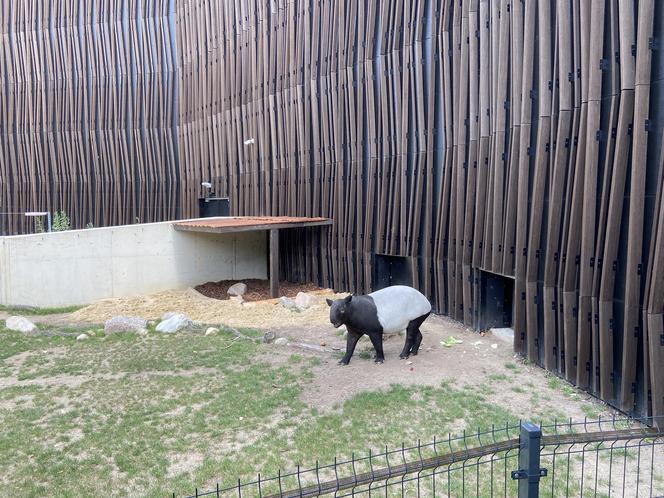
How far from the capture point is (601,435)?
10.9 feet

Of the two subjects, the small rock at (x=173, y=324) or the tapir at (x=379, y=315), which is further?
the small rock at (x=173, y=324)

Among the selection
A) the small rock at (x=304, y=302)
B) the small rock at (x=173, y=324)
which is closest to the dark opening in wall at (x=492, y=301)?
the small rock at (x=304, y=302)

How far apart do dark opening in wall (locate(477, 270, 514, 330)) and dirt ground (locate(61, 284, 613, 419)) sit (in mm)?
287

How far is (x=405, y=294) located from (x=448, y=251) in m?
2.80

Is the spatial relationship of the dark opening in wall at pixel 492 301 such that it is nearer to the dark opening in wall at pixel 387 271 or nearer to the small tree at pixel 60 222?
the dark opening in wall at pixel 387 271

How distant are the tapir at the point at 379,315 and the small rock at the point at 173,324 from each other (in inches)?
136

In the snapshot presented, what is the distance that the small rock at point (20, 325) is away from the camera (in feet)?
31.9

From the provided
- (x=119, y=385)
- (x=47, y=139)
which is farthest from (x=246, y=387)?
(x=47, y=139)

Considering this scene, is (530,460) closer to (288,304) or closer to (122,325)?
(122,325)

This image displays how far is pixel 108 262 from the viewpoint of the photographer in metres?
12.8

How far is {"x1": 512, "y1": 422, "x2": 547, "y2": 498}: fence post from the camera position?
298cm

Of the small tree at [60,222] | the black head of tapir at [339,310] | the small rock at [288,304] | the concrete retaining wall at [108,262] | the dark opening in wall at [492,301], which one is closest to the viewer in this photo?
the black head of tapir at [339,310]

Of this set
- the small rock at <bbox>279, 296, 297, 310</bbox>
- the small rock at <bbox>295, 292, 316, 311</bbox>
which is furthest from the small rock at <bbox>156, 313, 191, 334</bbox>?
the small rock at <bbox>295, 292, 316, 311</bbox>

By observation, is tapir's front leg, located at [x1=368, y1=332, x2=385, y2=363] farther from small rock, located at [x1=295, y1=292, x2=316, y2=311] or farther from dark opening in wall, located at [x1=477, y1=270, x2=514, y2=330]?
small rock, located at [x1=295, y1=292, x2=316, y2=311]
